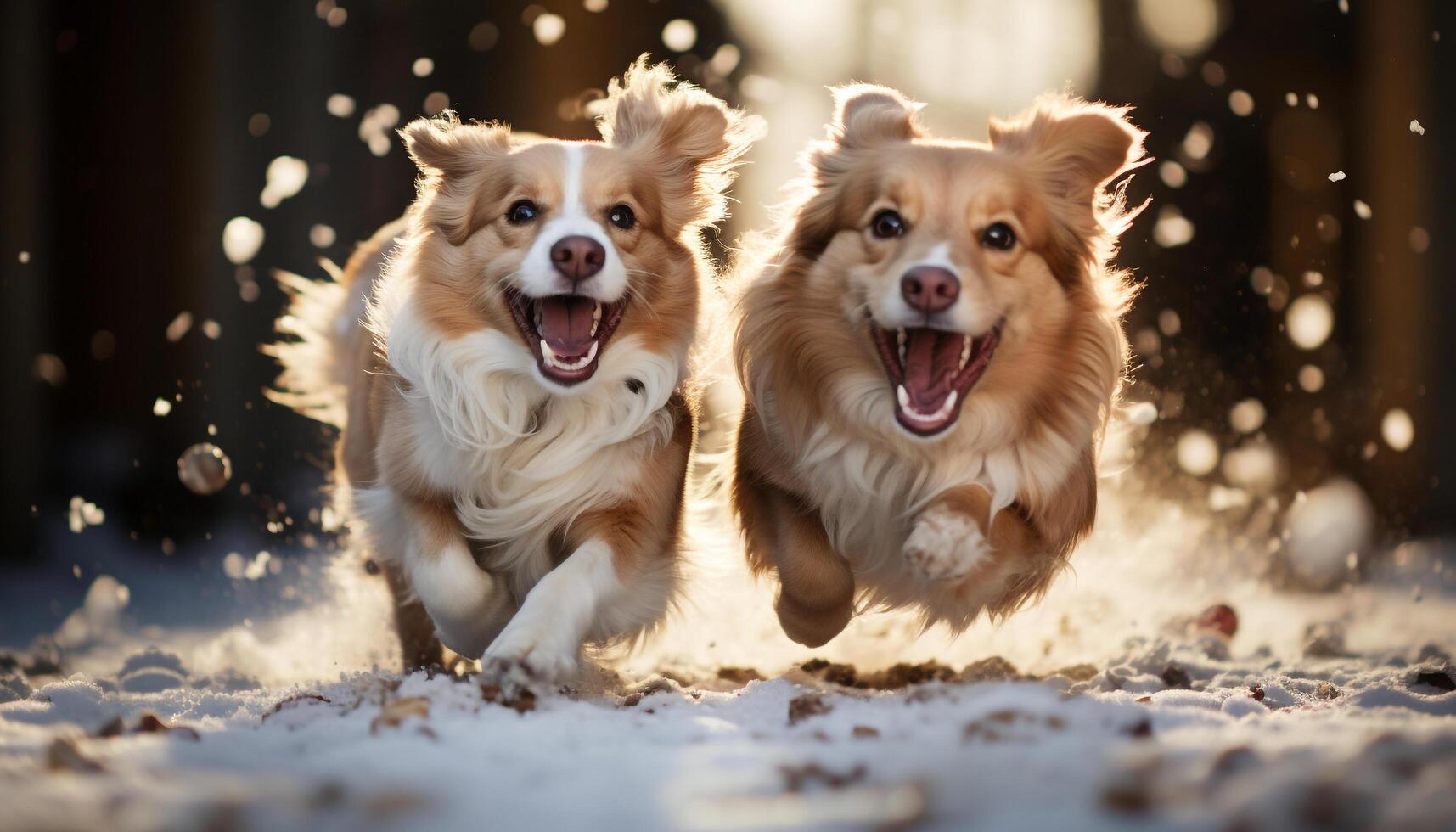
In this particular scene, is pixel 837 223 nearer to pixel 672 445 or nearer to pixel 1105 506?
pixel 672 445

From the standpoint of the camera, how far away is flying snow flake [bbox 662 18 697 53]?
6.05 m

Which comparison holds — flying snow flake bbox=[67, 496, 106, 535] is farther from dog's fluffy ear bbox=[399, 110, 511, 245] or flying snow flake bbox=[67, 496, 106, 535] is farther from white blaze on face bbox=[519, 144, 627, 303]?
white blaze on face bbox=[519, 144, 627, 303]

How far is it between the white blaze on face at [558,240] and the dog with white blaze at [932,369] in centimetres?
49

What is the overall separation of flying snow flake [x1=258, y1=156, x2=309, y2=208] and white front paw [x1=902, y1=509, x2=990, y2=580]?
4.50 m

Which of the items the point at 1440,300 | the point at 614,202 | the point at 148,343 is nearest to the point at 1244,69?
the point at 1440,300

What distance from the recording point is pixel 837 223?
326 centimetres

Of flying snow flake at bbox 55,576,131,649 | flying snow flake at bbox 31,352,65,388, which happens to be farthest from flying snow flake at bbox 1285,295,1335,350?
flying snow flake at bbox 31,352,65,388

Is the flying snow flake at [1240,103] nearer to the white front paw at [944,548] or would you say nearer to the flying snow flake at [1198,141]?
the flying snow flake at [1198,141]

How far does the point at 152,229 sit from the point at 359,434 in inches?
110

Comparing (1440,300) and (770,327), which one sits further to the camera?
(1440,300)

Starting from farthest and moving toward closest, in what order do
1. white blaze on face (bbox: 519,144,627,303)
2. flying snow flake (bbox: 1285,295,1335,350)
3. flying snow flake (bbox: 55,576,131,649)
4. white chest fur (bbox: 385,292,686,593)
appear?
flying snow flake (bbox: 1285,295,1335,350) < flying snow flake (bbox: 55,576,131,649) < white chest fur (bbox: 385,292,686,593) < white blaze on face (bbox: 519,144,627,303)

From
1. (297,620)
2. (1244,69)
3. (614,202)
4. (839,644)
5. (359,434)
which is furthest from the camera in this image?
(1244,69)

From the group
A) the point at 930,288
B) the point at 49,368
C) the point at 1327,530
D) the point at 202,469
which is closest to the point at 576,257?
the point at 930,288

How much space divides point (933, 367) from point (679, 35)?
3661mm
